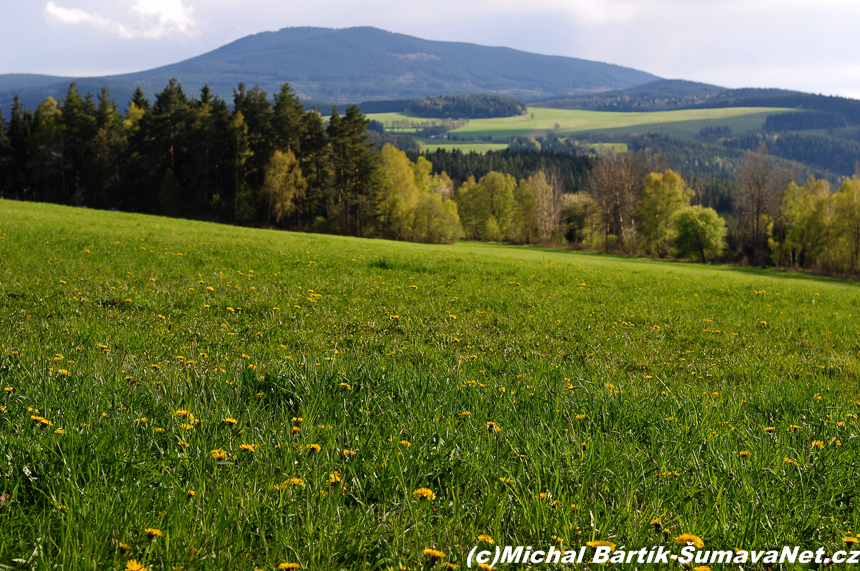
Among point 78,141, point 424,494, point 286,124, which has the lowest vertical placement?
point 424,494

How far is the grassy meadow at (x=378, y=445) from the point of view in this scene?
7.75 feet

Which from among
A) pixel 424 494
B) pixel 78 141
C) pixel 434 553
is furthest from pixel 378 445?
pixel 78 141

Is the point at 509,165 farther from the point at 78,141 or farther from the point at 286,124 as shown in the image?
the point at 78,141

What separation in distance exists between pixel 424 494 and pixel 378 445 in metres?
0.61

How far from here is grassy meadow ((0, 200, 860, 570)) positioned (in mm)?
2361

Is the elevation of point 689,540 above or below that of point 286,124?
below

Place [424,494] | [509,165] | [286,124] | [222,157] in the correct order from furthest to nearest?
[509,165], [222,157], [286,124], [424,494]

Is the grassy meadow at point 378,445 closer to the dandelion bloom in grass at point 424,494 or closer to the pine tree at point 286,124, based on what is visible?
the dandelion bloom in grass at point 424,494

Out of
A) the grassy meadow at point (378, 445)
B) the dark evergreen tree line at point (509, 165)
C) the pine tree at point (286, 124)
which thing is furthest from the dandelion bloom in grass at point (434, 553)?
the dark evergreen tree line at point (509, 165)

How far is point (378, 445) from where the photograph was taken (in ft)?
10.4

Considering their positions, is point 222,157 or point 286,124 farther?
point 222,157

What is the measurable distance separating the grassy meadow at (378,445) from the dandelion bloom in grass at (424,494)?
0.02 m

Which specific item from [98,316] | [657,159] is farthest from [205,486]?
[657,159]

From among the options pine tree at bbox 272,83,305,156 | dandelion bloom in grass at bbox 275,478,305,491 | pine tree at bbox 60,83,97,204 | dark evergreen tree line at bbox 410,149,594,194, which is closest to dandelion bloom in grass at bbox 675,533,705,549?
dandelion bloom in grass at bbox 275,478,305,491
